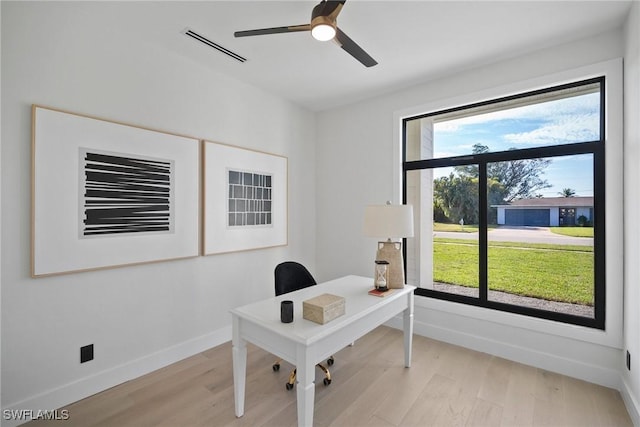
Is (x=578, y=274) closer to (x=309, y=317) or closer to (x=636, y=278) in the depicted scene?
(x=636, y=278)

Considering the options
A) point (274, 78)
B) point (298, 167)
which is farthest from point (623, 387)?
point (274, 78)

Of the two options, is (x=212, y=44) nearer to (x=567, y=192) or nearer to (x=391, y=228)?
(x=391, y=228)

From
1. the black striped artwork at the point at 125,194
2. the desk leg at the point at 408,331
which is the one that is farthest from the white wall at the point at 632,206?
the black striped artwork at the point at 125,194

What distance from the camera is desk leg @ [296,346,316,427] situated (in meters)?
1.52

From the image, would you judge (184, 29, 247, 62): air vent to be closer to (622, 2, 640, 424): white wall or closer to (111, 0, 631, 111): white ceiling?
(111, 0, 631, 111): white ceiling

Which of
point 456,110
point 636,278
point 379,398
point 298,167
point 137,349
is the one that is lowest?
point 379,398

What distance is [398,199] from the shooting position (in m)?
3.37

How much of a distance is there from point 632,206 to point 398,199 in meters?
1.83

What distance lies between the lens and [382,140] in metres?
3.48

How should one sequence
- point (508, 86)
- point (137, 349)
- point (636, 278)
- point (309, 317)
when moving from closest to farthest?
point (309, 317) → point (636, 278) → point (137, 349) → point (508, 86)

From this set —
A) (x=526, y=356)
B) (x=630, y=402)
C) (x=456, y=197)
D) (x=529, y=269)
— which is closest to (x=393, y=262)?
(x=456, y=197)

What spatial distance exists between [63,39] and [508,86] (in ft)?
11.5

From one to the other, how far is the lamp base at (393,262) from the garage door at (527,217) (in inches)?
46.1

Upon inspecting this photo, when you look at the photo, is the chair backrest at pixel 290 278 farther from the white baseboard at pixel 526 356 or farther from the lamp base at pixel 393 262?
the white baseboard at pixel 526 356
